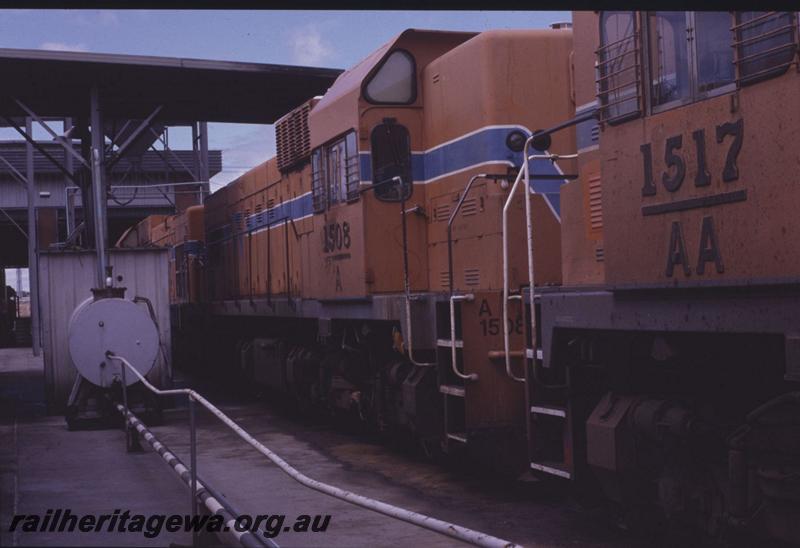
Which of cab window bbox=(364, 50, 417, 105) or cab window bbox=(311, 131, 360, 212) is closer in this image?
cab window bbox=(364, 50, 417, 105)

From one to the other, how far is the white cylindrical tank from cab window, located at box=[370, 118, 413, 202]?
15.0ft

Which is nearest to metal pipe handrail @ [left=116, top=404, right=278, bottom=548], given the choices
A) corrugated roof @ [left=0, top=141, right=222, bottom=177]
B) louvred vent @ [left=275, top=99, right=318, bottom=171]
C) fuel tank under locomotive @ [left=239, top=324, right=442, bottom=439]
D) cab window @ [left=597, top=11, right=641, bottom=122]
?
fuel tank under locomotive @ [left=239, top=324, right=442, bottom=439]

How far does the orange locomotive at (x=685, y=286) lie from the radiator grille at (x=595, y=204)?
16 millimetres

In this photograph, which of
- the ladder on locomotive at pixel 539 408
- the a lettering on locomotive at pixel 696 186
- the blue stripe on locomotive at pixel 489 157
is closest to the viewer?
the a lettering on locomotive at pixel 696 186

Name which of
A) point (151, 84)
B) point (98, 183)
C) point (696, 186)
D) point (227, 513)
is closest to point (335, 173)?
point (98, 183)

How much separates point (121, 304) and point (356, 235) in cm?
431

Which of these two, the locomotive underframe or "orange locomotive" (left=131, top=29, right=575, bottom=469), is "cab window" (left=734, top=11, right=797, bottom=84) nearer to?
the locomotive underframe

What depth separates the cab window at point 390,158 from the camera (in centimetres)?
1129

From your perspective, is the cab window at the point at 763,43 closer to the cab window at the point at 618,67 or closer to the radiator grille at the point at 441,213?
the cab window at the point at 618,67

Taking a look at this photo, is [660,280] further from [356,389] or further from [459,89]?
[356,389]

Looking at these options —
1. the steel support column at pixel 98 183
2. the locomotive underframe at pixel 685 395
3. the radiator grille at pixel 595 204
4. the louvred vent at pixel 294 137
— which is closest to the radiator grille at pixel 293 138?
the louvred vent at pixel 294 137

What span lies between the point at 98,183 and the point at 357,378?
5.72 metres

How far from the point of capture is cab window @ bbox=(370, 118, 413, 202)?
11.3 m

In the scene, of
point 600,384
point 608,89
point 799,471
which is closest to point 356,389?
point 600,384
